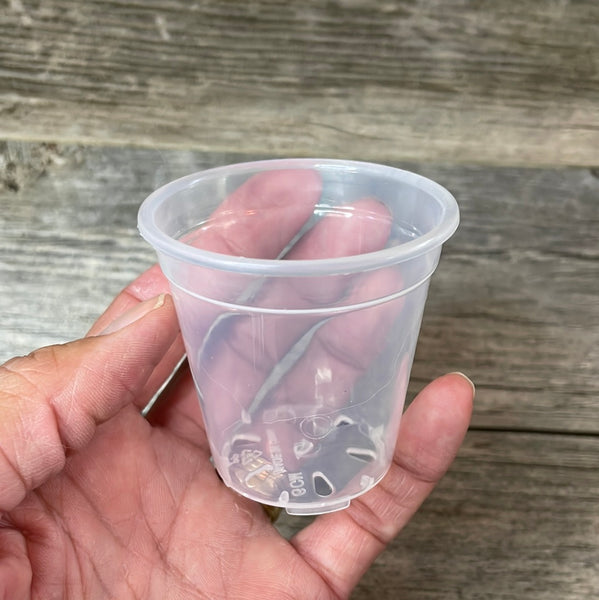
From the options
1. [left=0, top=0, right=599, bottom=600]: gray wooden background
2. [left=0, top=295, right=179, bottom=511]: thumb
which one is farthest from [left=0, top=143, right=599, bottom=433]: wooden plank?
[left=0, top=295, right=179, bottom=511]: thumb

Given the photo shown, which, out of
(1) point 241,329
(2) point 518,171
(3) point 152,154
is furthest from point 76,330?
(2) point 518,171

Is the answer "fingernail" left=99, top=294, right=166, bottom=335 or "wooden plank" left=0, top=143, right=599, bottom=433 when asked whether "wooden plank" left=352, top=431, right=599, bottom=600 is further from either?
"fingernail" left=99, top=294, right=166, bottom=335

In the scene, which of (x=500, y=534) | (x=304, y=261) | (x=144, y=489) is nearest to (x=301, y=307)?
(x=304, y=261)

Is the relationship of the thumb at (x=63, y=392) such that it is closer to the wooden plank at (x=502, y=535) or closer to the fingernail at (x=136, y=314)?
the fingernail at (x=136, y=314)

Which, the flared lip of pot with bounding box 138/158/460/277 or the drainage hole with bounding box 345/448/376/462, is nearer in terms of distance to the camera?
the flared lip of pot with bounding box 138/158/460/277

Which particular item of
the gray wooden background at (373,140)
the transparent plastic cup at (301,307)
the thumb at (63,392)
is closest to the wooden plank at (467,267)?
the gray wooden background at (373,140)

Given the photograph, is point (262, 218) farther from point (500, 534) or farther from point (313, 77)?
point (500, 534)

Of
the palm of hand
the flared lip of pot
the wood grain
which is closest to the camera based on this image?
A: the flared lip of pot
